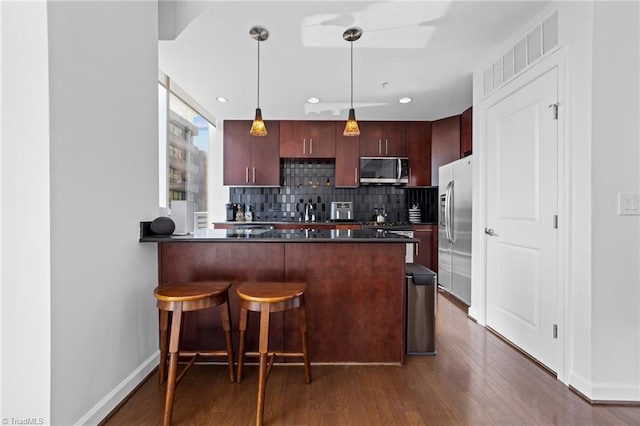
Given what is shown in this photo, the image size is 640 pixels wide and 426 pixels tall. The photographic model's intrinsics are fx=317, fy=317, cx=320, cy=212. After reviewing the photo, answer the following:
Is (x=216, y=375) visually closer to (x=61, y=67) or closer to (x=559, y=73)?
(x=61, y=67)

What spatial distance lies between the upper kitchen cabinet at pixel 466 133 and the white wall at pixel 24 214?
4.18m

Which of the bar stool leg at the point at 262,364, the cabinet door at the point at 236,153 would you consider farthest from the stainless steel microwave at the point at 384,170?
the bar stool leg at the point at 262,364

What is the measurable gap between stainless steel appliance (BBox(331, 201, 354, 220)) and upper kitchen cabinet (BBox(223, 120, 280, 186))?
3.17 ft

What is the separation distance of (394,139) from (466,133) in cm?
104

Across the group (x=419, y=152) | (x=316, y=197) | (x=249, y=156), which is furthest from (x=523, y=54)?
(x=249, y=156)

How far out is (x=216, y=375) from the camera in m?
2.03

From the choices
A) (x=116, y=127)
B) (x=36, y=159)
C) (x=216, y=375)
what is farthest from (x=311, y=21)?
(x=216, y=375)

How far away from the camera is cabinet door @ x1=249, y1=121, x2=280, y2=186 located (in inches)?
190

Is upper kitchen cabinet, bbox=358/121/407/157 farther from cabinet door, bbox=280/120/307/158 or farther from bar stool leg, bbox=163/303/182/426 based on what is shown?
bar stool leg, bbox=163/303/182/426

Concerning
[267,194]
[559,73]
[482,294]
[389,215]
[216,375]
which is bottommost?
[216,375]

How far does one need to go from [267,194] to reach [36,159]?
3.86 metres

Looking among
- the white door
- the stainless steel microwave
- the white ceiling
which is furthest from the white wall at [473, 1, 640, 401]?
the stainless steel microwave

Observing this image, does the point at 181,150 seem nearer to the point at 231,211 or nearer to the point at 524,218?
the point at 231,211

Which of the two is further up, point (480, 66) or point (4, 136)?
point (480, 66)
